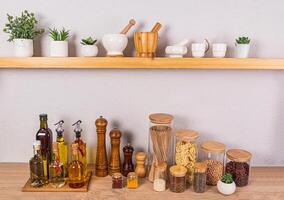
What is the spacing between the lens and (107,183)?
4.45ft

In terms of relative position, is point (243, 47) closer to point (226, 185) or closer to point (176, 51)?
point (176, 51)

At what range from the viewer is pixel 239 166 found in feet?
4.47

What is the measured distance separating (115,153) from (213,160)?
1.43 ft

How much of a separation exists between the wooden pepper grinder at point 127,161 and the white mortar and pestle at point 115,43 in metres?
0.43

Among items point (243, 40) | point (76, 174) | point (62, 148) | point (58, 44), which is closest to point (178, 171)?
point (76, 174)

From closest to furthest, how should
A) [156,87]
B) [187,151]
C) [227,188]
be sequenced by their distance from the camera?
[227,188] < [187,151] < [156,87]

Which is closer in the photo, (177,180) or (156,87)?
(177,180)

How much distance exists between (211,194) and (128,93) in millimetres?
590

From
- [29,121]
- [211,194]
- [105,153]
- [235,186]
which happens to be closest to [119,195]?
[105,153]

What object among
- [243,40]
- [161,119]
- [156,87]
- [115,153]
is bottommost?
[115,153]

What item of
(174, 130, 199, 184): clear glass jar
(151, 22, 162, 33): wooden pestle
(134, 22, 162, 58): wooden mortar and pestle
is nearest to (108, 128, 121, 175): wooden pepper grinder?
(174, 130, 199, 184): clear glass jar

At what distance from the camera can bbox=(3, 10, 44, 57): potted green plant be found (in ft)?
4.40

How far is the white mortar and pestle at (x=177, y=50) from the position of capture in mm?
1348

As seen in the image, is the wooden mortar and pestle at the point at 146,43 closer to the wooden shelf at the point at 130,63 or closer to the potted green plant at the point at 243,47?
the wooden shelf at the point at 130,63
